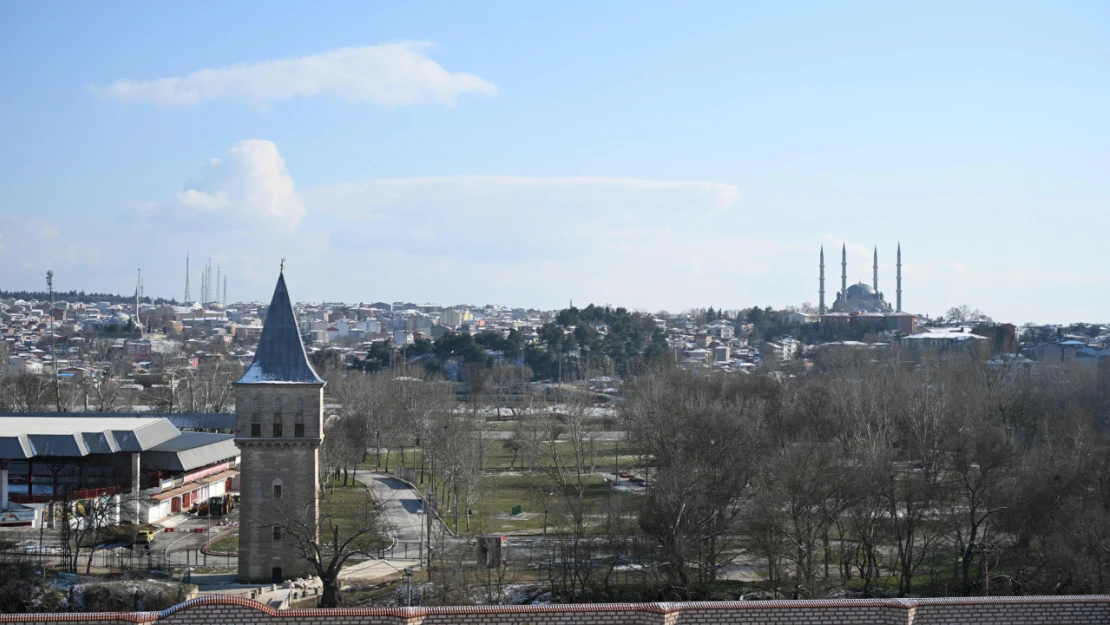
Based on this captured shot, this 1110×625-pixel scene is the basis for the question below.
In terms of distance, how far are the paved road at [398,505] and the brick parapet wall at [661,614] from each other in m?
18.2

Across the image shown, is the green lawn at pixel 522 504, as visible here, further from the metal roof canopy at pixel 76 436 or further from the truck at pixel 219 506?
the metal roof canopy at pixel 76 436

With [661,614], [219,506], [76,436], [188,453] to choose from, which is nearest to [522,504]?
[219,506]

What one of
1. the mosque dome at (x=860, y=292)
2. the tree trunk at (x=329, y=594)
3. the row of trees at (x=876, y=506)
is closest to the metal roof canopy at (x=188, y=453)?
the row of trees at (x=876, y=506)

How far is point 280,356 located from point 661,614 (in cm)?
1767

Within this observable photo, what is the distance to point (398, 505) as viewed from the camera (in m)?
48.0

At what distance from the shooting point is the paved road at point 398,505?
41.6 meters

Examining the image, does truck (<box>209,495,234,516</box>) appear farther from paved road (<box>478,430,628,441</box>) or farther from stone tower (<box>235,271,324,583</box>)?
paved road (<box>478,430,628,441</box>)

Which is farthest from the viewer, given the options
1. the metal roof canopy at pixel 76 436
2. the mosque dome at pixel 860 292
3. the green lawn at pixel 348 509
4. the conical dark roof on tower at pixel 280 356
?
the mosque dome at pixel 860 292

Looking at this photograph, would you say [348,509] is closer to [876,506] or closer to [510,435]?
[876,506]

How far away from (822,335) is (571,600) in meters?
118

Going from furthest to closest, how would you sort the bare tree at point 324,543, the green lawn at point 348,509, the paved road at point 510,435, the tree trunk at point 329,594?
the paved road at point 510,435 < the green lawn at point 348,509 < the bare tree at point 324,543 < the tree trunk at point 329,594

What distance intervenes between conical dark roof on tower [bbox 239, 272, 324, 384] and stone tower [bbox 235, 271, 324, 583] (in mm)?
45

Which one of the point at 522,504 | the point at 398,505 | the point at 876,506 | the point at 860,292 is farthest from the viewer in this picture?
the point at 860,292

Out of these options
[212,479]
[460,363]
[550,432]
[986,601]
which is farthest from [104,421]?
[460,363]
